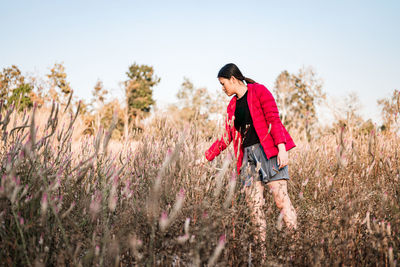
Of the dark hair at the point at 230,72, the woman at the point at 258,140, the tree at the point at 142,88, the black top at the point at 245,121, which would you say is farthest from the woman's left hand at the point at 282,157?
the tree at the point at 142,88

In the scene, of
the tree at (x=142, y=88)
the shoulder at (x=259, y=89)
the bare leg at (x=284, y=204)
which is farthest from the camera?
the tree at (x=142, y=88)

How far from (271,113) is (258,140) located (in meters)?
0.26

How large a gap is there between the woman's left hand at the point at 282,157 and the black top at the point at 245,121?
261 mm

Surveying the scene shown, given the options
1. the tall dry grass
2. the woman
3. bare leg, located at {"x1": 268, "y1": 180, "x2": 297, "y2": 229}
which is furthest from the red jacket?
the tall dry grass

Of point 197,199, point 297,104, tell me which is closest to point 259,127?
point 197,199

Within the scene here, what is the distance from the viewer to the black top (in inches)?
98.3

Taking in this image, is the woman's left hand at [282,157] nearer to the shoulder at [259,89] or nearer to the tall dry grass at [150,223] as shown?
the tall dry grass at [150,223]

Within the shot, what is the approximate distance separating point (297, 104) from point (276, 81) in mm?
3103

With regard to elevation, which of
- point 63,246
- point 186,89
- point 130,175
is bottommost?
point 63,246

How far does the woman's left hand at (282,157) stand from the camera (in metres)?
2.20

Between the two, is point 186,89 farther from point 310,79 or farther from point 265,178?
point 265,178

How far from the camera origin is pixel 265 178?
230 centimetres

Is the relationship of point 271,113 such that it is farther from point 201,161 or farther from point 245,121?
point 201,161

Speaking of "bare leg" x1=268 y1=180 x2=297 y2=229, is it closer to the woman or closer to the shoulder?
the woman
